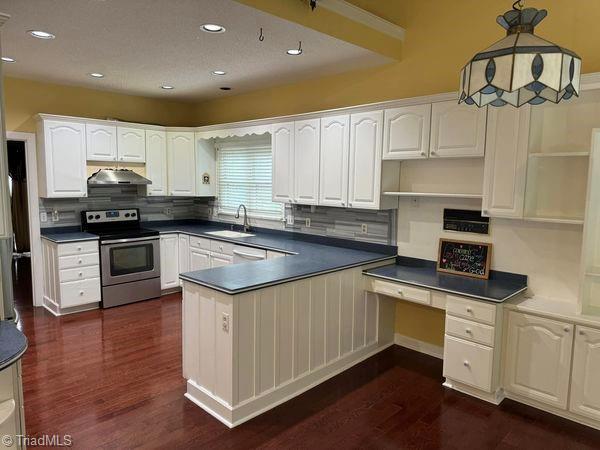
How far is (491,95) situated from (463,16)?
1.70 meters

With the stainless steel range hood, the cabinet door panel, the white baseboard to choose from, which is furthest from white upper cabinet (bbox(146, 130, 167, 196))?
the cabinet door panel

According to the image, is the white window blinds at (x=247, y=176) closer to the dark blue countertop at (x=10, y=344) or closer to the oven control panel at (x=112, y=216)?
the oven control panel at (x=112, y=216)

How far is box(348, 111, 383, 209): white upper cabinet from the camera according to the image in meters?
3.62

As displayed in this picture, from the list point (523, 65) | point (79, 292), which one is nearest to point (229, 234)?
point (79, 292)

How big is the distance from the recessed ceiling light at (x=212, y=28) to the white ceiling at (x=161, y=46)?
0.05m

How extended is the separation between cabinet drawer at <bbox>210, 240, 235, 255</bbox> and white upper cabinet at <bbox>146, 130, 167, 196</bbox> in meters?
1.22

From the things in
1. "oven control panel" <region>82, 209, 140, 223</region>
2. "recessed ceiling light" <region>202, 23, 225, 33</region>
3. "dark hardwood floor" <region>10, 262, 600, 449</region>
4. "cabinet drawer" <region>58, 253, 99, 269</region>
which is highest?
"recessed ceiling light" <region>202, 23, 225, 33</region>

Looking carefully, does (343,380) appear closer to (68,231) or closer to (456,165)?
(456,165)

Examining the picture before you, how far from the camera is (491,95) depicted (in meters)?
2.10

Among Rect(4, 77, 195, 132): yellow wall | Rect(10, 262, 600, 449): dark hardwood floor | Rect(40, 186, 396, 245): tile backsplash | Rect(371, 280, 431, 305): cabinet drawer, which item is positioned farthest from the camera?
Rect(4, 77, 195, 132): yellow wall

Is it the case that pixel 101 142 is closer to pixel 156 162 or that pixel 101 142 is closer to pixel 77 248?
pixel 156 162

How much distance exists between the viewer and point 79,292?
4.68 metres

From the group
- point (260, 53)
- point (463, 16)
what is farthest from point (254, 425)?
point (463, 16)

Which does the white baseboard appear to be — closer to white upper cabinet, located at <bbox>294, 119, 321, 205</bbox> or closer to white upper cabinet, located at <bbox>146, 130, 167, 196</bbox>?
white upper cabinet, located at <bbox>294, 119, 321, 205</bbox>
